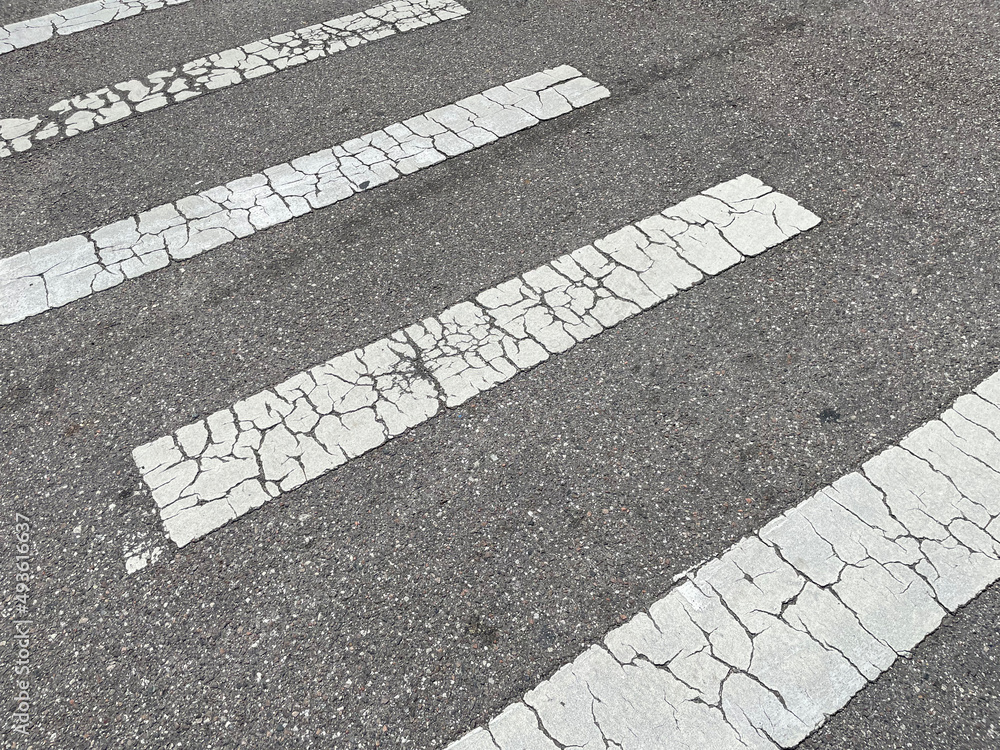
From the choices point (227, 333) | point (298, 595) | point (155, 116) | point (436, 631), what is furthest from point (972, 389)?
point (155, 116)

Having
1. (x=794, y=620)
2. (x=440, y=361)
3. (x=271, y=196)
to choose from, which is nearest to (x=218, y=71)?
(x=271, y=196)

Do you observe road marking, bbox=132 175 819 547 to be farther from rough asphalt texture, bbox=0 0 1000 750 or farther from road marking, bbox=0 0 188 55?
road marking, bbox=0 0 188 55

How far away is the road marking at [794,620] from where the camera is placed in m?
2.80

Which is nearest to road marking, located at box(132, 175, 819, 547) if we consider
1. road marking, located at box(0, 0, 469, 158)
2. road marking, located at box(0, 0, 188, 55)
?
road marking, located at box(0, 0, 469, 158)

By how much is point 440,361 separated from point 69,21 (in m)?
5.58

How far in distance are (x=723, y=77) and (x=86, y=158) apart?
4.66 meters

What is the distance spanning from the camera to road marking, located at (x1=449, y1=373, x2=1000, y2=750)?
280 centimetres

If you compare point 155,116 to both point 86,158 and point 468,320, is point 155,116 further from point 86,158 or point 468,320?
point 468,320

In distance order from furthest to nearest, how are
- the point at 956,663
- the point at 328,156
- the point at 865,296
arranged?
the point at 328,156 → the point at 865,296 → the point at 956,663

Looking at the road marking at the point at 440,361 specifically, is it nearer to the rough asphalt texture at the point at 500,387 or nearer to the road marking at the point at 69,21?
the rough asphalt texture at the point at 500,387

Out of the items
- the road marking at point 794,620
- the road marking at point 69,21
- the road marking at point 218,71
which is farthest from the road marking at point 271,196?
the road marking at point 794,620

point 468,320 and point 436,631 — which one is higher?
point 468,320

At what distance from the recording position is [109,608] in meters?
3.17

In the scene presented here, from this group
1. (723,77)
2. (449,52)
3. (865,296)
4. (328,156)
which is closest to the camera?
(865,296)
